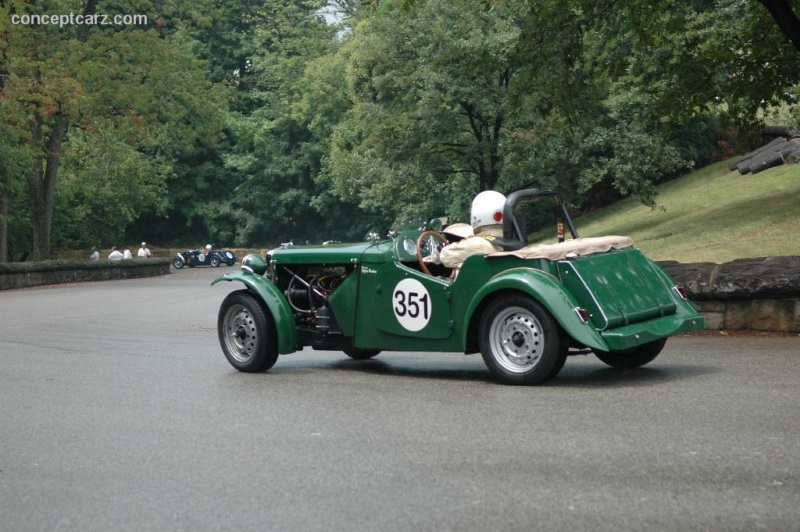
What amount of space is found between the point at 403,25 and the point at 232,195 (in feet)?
156

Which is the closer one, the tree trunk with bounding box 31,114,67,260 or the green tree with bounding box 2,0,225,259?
the green tree with bounding box 2,0,225,259

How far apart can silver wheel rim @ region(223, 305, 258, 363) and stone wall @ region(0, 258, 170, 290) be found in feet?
88.4

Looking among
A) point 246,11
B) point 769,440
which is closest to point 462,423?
point 769,440

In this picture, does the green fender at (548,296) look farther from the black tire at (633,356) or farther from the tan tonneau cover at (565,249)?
the black tire at (633,356)

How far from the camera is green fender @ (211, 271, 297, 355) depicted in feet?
35.4

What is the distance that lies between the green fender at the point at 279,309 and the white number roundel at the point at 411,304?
117 centimetres

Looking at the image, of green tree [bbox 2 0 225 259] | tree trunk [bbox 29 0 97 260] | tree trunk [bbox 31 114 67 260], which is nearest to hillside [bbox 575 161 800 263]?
green tree [bbox 2 0 225 259]

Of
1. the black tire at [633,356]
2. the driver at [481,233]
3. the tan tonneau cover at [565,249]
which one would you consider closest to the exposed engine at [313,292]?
the driver at [481,233]

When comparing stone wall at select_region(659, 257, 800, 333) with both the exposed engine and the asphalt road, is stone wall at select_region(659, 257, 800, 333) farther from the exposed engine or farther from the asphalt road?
the exposed engine

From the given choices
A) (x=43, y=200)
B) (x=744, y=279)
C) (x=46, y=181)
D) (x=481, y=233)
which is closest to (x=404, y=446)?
(x=481, y=233)

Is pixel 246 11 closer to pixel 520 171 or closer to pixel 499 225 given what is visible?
pixel 520 171

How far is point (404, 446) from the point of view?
696 centimetres

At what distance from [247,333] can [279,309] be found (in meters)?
0.46

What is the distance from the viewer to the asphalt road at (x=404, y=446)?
5.36m
